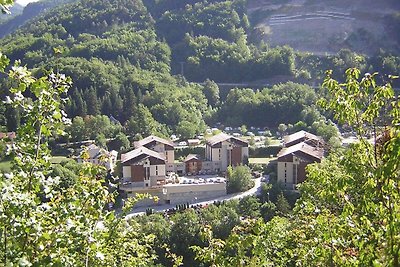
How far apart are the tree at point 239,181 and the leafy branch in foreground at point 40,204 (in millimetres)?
15022

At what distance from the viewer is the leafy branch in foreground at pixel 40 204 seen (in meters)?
2.00

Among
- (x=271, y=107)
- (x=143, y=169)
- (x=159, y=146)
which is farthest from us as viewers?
(x=271, y=107)

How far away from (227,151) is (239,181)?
9.06 feet

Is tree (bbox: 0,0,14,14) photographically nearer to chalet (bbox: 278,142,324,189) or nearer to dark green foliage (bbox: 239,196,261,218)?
dark green foliage (bbox: 239,196,261,218)

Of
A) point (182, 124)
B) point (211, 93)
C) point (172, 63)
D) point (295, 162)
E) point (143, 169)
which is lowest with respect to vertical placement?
point (143, 169)

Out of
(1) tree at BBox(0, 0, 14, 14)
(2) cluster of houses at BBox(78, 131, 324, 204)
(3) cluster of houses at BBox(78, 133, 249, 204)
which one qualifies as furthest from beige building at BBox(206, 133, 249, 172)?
(1) tree at BBox(0, 0, 14, 14)

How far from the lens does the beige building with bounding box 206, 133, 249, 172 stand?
1992 centimetres

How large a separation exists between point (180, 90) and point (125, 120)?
5657 millimetres

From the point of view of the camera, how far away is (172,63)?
40.0 meters

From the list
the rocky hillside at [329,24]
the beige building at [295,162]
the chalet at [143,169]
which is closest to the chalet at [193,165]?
the chalet at [143,169]

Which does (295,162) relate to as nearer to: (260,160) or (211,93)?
(260,160)

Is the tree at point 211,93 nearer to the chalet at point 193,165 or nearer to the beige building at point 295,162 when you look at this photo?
the chalet at point 193,165

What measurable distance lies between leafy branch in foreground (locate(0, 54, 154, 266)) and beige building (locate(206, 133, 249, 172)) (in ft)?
57.0

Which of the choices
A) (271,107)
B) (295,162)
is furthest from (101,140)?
(271,107)
